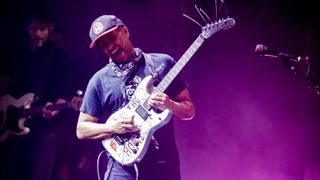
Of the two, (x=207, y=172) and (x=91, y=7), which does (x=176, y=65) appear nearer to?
(x=207, y=172)

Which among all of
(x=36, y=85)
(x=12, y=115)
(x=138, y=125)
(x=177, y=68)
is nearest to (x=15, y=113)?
(x=12, y=115)

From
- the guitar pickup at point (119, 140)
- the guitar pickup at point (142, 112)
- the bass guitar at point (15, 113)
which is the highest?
the bass guitar at point (15, 113)

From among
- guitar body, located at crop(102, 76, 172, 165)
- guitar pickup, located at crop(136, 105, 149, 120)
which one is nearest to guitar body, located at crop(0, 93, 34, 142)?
guitar body, located at crop(102, 76, 172, 165)

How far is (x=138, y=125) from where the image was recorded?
297 cm

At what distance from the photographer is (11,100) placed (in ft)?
17.8

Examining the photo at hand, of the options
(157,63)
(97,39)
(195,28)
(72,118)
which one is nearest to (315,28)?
(195,28)

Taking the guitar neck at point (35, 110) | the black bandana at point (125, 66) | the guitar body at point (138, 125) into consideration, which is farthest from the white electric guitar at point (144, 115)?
the guitar neck at point (35, 110)

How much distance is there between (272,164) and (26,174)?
2.80 m

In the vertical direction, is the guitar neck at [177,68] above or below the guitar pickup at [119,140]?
above

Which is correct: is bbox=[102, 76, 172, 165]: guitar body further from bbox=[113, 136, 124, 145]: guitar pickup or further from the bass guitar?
the bass guitar

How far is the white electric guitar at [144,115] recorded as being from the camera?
9.46ft

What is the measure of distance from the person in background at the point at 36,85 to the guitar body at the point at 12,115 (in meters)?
0.01

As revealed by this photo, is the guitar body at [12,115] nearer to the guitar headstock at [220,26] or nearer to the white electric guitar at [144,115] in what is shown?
the white electric guitar at [144,115]

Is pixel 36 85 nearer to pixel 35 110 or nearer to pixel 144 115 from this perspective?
pixel 35 110
